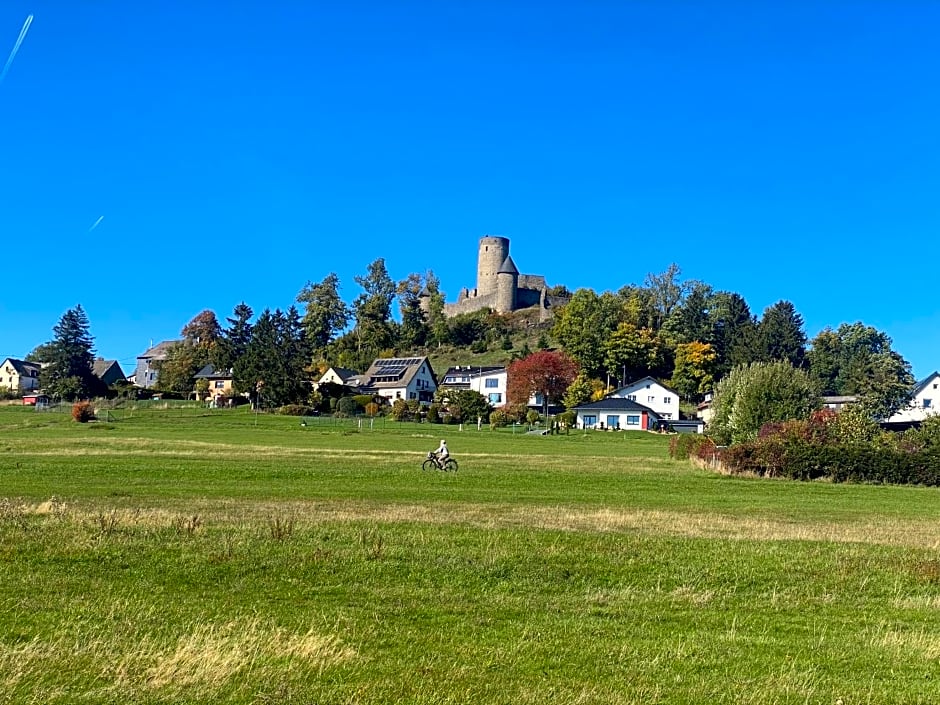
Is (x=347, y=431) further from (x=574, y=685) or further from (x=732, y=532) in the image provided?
(x=574, y=685)

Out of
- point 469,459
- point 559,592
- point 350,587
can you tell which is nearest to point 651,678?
point 559,592

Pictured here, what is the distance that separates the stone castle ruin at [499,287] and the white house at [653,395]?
54112 millimetres

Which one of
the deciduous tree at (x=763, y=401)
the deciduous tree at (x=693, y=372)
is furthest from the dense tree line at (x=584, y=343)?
the deciduous tree at (x=763, y=401)

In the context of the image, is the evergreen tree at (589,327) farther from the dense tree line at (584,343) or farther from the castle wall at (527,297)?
the castle wall at (527,297)

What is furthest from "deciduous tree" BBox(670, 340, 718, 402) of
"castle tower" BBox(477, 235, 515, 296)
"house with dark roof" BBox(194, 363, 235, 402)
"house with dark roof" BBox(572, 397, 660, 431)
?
"castle tower" BBox(477, 235, 515, 296)

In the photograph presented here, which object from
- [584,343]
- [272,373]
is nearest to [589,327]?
[584,343]

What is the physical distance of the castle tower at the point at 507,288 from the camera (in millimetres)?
173500

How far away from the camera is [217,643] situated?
9.48 metres

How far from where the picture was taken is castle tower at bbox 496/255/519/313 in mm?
173500

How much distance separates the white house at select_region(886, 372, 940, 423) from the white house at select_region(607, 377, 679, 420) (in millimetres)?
29948

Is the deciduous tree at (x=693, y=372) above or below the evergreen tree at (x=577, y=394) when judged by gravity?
above

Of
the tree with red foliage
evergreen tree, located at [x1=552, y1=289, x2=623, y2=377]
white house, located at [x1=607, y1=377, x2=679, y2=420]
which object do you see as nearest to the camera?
white house, located at [x1=607, y1=377, x2=679, y2=420]

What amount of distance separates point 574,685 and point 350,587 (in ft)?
16.3

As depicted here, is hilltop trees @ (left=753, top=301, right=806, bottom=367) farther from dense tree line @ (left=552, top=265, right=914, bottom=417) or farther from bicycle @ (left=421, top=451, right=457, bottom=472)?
bicycle @ (left=421, top=451, right=457, bottom=472)
